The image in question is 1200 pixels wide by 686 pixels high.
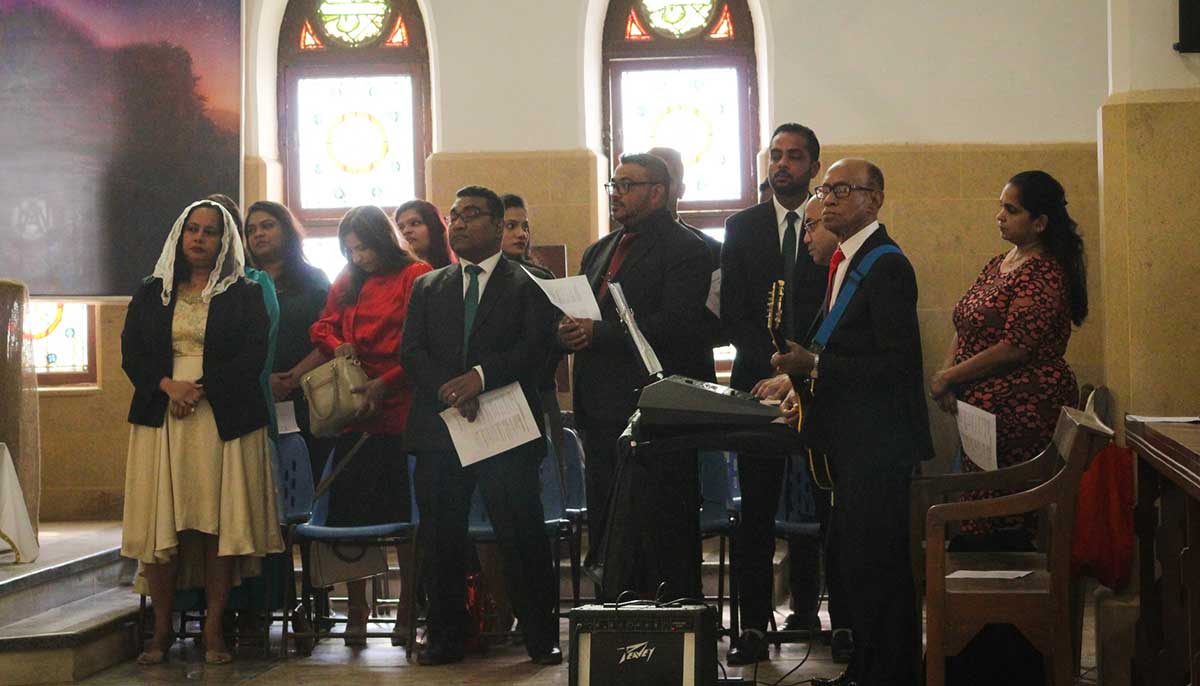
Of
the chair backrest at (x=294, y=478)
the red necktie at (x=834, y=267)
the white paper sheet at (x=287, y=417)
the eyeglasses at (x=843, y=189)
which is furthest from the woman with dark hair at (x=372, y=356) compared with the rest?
the eyeglasses at (x=843, y=189)

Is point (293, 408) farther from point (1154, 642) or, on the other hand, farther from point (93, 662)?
point (1154, 642)

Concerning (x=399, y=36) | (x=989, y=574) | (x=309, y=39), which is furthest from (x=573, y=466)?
(x=309, y=39)

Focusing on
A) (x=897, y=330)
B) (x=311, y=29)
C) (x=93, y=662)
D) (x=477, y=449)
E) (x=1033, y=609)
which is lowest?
(x=93, y=662)

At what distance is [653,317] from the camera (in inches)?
190

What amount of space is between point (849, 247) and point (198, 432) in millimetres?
2555

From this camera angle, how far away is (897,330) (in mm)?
3928

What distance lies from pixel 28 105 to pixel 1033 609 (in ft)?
21.1

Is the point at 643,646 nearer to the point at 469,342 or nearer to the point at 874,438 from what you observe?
the point at 874,438

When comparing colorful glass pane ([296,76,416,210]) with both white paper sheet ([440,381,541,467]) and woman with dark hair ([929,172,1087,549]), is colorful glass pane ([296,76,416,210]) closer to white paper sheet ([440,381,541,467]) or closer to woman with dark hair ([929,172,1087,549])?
white paper sheet ([440,381,541,467])

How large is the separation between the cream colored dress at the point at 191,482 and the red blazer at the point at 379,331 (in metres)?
0.49

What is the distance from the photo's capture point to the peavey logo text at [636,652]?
11.3 ft

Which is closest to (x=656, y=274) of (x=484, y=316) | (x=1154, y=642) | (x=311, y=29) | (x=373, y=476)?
(x=484, y=316)

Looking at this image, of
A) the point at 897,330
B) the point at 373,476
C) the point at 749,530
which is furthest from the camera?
the point at 373,476

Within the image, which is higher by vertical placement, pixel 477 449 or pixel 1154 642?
pixel 477 449
